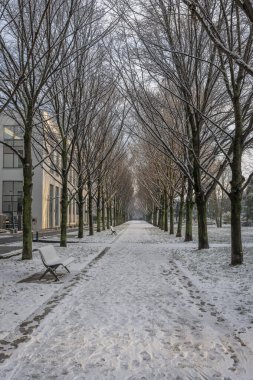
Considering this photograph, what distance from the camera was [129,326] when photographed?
19.0 feet

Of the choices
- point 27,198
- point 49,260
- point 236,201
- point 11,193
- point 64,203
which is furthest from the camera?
point 11,193

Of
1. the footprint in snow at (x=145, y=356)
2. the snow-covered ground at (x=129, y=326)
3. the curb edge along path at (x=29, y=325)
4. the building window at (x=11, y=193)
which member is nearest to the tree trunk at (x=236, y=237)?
the snow-covered ground at (x=129, y=326)

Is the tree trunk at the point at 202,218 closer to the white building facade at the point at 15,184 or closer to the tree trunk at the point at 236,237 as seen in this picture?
the tree trunk at the point at 236,237

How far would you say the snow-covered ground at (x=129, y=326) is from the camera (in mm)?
4238

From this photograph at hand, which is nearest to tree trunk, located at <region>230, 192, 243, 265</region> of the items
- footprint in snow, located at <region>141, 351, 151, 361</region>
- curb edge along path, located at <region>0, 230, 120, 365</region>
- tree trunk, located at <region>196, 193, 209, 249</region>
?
tree trunk, located at <region>196, 193, 209, 249</region>

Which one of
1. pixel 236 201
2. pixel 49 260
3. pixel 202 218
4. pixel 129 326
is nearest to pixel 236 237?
pixel 236 201

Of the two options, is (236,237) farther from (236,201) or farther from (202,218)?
(202,218)

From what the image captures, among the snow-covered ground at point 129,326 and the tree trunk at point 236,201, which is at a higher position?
the tree trunk at point 236,201

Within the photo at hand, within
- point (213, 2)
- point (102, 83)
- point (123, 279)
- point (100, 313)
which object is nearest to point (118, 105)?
point (102, 83)

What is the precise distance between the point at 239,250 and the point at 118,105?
1337 cm

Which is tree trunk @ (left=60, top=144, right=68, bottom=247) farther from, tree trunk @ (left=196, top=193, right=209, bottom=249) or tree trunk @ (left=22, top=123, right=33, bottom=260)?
tree trunk @ (left=196, top=193, right=209, bottom=249)

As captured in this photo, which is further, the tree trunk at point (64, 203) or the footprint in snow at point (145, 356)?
the tree trunk at point (64, 203)

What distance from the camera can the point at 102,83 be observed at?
18.4 metres

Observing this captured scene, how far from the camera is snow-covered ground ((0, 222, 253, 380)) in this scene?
13.9ft
